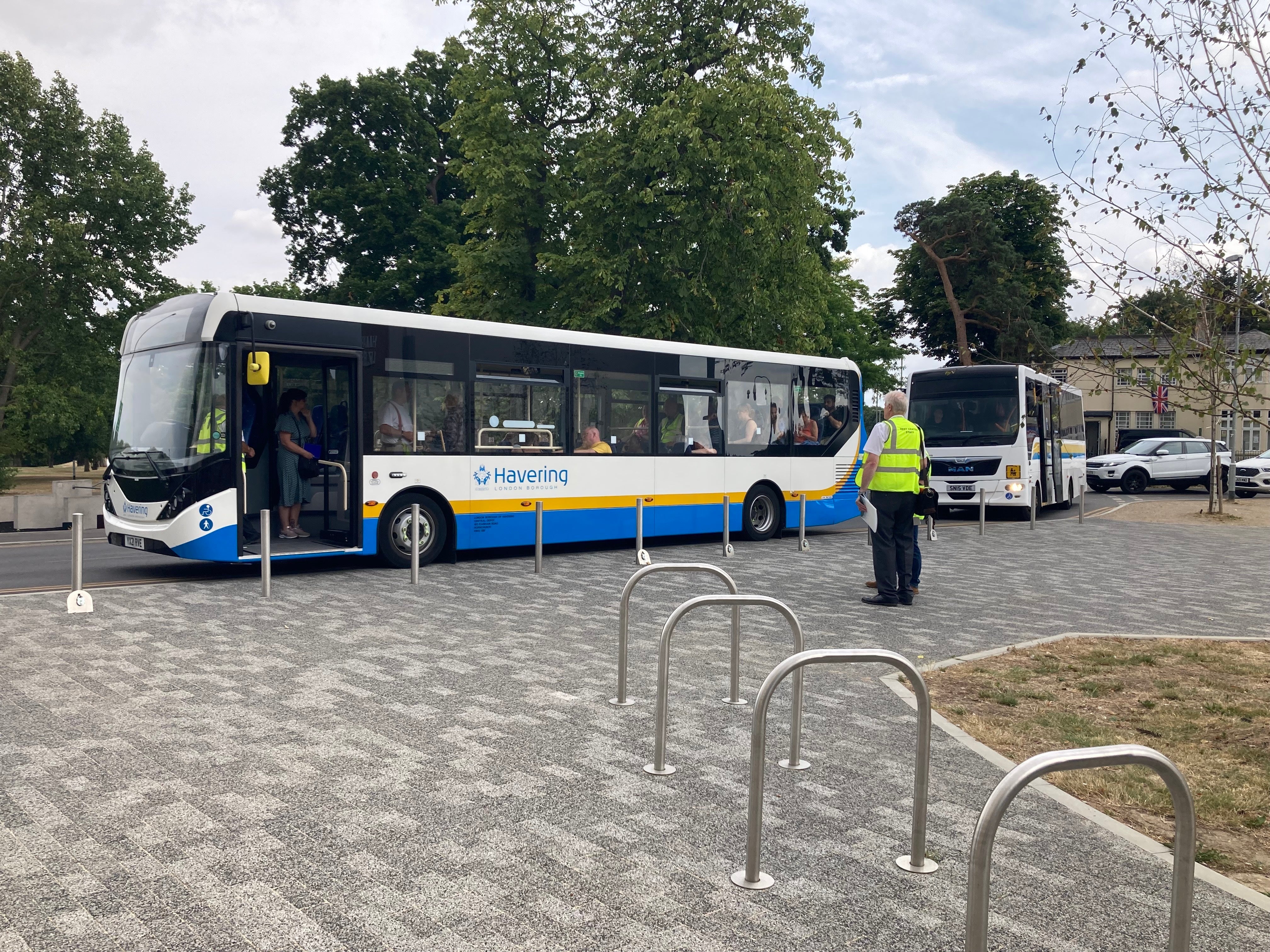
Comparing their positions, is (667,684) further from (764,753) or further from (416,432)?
(416,432)

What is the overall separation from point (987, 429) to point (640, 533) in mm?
11588

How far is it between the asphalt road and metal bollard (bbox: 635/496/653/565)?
115cm

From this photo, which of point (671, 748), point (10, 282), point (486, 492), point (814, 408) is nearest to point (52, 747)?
point (671, 748)

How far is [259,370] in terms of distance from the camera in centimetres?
1134

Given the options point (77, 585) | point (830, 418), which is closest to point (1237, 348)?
point (77, 585)

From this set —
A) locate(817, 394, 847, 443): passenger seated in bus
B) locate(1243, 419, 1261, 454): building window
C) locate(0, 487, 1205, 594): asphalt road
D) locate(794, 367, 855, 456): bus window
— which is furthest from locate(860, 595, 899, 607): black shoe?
locate(1243, 419, 1261, 454): building window

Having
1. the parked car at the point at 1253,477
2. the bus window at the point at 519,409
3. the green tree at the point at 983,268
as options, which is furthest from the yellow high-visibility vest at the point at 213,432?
the green tree at the point at 983,268

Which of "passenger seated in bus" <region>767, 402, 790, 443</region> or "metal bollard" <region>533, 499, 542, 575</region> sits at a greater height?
"passenger seated in bus" <region>767, 402, 790, 443</region>

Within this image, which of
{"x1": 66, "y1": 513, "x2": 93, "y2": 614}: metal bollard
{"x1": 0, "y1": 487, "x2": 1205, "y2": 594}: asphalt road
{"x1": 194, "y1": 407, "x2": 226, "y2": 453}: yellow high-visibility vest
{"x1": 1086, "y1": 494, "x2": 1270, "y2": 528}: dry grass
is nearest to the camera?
{"x1": 66, "y1": 513, "x2": 93, "y2": 614}: metal bollard

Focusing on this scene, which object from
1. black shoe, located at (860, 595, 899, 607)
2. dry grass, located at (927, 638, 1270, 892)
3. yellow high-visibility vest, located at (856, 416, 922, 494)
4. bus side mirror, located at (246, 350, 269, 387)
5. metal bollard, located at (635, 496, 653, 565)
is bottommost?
dry grass, located at (927, 638, 1270, 892)

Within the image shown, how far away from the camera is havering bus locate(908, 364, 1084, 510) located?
21703 millimetres

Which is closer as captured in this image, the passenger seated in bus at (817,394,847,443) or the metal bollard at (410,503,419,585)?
the metal bollard at (410,503,419,585)

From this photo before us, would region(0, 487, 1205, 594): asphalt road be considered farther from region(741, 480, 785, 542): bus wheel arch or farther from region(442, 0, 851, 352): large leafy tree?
region(442, 0, 851, 352): large leafy tree

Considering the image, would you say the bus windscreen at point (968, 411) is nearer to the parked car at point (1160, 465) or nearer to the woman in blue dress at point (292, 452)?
the woman in blue dress at point (292, 452)
